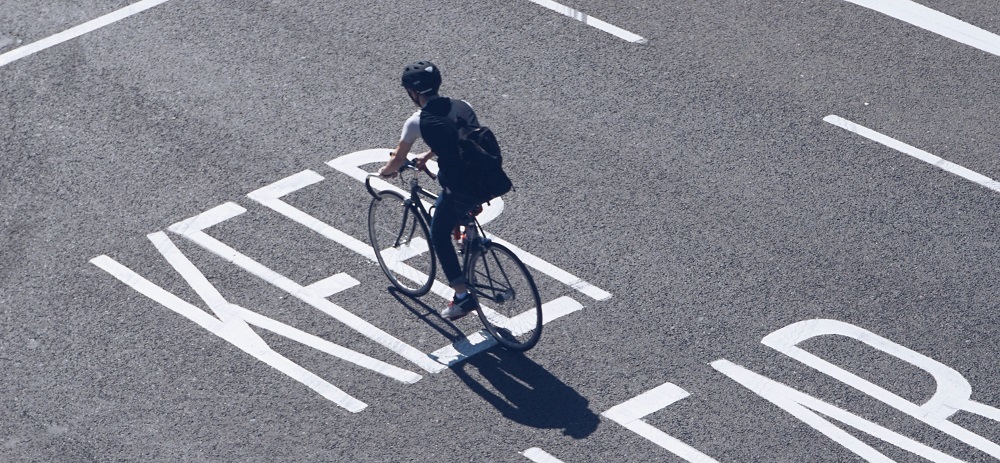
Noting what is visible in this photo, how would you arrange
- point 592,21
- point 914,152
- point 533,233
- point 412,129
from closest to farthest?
point 412,129 < point 533,233 < point 914,152 < point 592,21

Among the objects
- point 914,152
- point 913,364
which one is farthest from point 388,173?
point 914,152

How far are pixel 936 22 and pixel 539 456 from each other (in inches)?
283

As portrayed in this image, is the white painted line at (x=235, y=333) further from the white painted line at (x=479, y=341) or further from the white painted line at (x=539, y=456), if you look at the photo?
the white painted line at (x=539, y=456)

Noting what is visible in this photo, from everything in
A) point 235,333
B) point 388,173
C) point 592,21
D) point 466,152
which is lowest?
point 235,333

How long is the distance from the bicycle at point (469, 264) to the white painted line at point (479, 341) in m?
0.09

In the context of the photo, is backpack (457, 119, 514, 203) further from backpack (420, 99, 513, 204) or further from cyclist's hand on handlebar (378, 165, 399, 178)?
cyclist's hand on handlebar (378, 165, 399, 178)

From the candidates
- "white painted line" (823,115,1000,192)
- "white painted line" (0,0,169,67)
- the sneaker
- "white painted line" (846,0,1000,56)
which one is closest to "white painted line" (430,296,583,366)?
the sneaker

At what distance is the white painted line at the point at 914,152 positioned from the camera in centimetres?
1092

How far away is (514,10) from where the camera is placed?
1320 centimetres

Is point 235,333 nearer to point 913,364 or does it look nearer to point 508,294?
point 508,294

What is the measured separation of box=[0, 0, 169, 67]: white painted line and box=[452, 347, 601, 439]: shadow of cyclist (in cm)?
622

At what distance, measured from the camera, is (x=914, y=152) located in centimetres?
1123

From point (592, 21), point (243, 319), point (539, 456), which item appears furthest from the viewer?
point (592, 21)

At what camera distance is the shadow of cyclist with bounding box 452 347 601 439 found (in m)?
8.55
